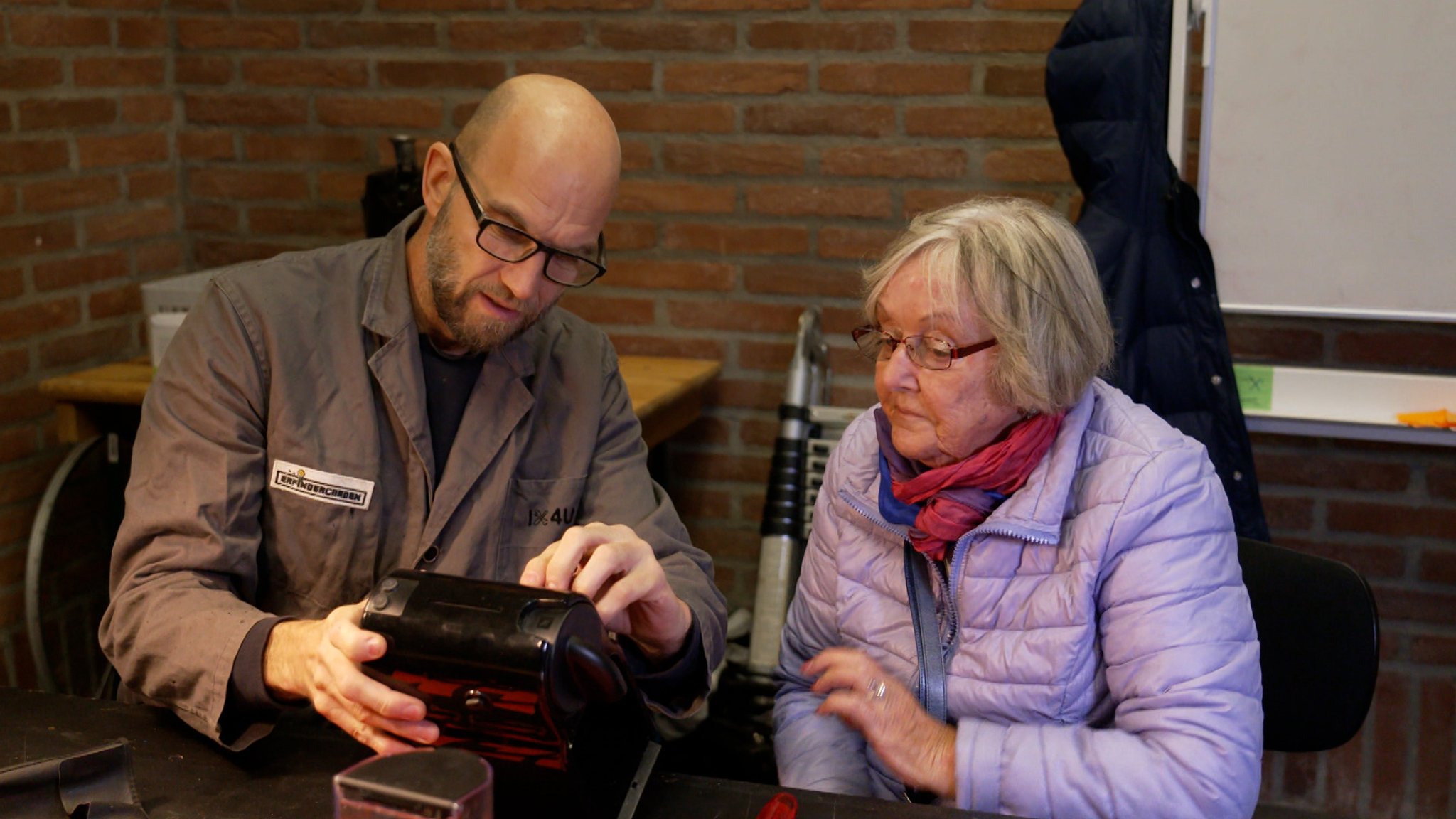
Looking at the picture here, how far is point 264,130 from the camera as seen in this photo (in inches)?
115

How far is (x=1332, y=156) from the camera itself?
2.23 metres

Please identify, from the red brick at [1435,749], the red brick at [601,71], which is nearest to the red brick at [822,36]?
the red brick at [601,71]

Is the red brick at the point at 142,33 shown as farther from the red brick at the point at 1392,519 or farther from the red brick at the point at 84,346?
the red brick at the point at 1392,519

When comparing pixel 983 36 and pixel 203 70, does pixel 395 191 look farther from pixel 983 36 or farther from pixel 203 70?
pixel 983 36

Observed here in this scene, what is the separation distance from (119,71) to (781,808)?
2365 millimetres

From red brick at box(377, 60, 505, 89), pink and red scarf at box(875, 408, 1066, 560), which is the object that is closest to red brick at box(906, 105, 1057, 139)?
red brick at box(377, 60, 505, 89)

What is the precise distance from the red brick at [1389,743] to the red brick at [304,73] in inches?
98.9

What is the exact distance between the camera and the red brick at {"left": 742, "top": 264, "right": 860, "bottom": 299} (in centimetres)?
266

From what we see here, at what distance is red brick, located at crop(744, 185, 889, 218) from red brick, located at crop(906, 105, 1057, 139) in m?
0.15

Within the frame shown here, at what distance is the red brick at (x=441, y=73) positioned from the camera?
9.04ft

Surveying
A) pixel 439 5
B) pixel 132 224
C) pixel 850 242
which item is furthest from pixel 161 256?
pixel 850 242

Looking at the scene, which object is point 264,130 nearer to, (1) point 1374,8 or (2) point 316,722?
(2) point 316,722

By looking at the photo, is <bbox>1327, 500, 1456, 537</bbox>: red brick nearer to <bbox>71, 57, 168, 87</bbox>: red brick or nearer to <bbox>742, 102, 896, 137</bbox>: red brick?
<bbox>742, 102, 896, 137</bbox>: red brick

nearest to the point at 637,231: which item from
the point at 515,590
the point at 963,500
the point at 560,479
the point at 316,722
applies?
the point at 560,479
